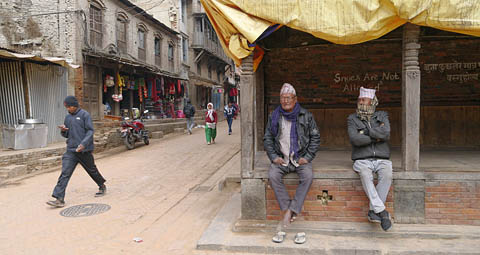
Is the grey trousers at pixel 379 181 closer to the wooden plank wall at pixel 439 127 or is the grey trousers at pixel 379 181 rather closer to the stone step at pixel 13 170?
the wooden plank wall at pixel 439 127

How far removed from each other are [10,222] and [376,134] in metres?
5.56

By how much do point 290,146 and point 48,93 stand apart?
9.89 metres

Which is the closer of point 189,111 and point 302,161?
point 302,161

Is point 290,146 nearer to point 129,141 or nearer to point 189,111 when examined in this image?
point 129,141

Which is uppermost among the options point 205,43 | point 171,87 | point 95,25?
point 205,43

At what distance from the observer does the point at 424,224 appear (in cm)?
417

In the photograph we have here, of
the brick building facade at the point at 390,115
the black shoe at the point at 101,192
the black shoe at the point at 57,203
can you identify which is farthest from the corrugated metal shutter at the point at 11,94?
the brick building facade at the point at 390,115

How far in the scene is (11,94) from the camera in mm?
9930

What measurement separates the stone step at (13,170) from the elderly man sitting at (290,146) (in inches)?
274

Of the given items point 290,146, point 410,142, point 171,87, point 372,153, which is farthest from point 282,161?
point 171,87

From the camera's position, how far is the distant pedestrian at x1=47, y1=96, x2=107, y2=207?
5.79 meters

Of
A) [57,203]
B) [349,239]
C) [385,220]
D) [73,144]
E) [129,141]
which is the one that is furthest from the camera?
[129,141]

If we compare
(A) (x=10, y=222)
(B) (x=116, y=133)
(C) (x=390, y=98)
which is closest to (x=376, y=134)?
(C) (x=390, y=98)

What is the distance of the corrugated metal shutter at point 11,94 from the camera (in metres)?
9.74
